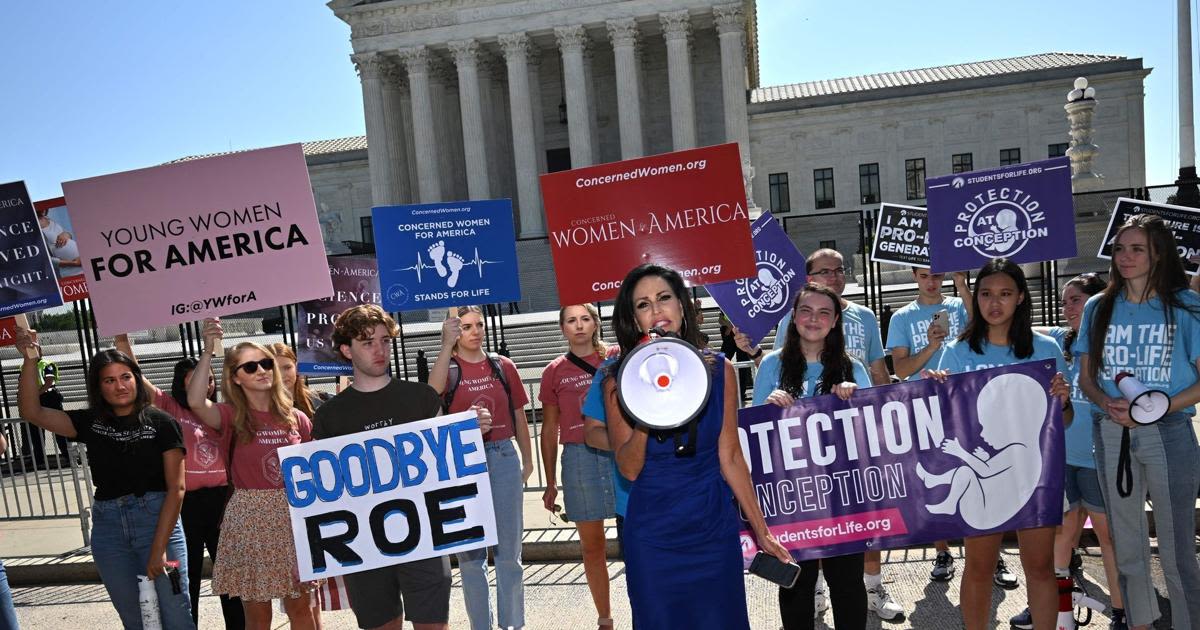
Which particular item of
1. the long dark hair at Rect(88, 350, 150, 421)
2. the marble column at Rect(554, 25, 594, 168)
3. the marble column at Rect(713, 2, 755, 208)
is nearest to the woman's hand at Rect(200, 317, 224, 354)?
the long dark hair at Rect(88, 350, 150, 421)

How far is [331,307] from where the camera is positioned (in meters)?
7.69

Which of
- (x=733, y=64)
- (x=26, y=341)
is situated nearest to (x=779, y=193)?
(x=733, y=64)

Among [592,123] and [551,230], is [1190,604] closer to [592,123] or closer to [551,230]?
[551,230]

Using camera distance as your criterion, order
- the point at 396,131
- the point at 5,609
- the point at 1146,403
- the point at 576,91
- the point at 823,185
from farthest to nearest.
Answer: the point at 823,185 < the point at 396,131 < the point at 576,91 < the point at 5,609 < the point at 1146,403

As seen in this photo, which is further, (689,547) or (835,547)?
(835,547)

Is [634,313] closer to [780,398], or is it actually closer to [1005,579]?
[780,398]

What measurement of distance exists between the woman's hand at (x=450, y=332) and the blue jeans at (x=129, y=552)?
169cm

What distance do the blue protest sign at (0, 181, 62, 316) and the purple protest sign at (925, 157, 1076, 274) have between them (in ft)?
22.1

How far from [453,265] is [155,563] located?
2.76 metres

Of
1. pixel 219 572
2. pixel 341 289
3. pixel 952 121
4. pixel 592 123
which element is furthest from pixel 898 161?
pixel 219 572

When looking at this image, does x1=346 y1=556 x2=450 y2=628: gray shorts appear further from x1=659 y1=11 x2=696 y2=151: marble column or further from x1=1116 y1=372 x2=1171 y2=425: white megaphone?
x1=659 y1=11 x2=696 y2=151: marble column

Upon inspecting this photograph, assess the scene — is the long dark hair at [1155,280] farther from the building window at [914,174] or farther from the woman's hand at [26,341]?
the building window at [914,174]

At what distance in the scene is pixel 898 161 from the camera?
158 feet

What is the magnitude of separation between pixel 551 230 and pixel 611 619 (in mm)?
2406
